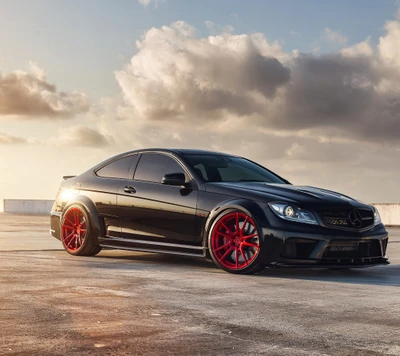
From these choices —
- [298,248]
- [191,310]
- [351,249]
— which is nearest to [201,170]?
[298,248]

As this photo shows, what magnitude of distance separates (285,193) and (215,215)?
33.3 inches

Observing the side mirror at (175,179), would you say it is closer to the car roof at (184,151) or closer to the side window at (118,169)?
the car roof at (184,151)

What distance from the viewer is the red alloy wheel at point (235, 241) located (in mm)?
8797

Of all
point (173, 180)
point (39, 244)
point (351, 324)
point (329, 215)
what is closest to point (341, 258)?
point (329, 215)

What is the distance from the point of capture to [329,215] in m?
8.79

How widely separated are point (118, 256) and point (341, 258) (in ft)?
11.6

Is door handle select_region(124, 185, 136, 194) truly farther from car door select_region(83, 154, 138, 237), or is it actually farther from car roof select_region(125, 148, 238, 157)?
car roof select_region(125, 148, 238, 157)

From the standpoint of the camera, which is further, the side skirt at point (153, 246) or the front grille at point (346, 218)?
the side skirt at point (153, 246)

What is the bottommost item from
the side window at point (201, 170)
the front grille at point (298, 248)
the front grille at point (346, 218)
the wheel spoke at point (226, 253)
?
the wheel spoke at point (226, 253)

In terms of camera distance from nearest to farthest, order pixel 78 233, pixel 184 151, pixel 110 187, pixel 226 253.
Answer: pixel 226 253
pixel 184 151
pixel 110 187
pixel 78 233

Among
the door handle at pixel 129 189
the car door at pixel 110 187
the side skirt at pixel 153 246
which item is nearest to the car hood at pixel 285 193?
the side skirt at pixel 153 246

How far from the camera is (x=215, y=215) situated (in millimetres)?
9062

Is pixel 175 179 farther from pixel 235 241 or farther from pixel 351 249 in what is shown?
pixel 351 249

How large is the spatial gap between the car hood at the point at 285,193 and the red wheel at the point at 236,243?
0.30m
